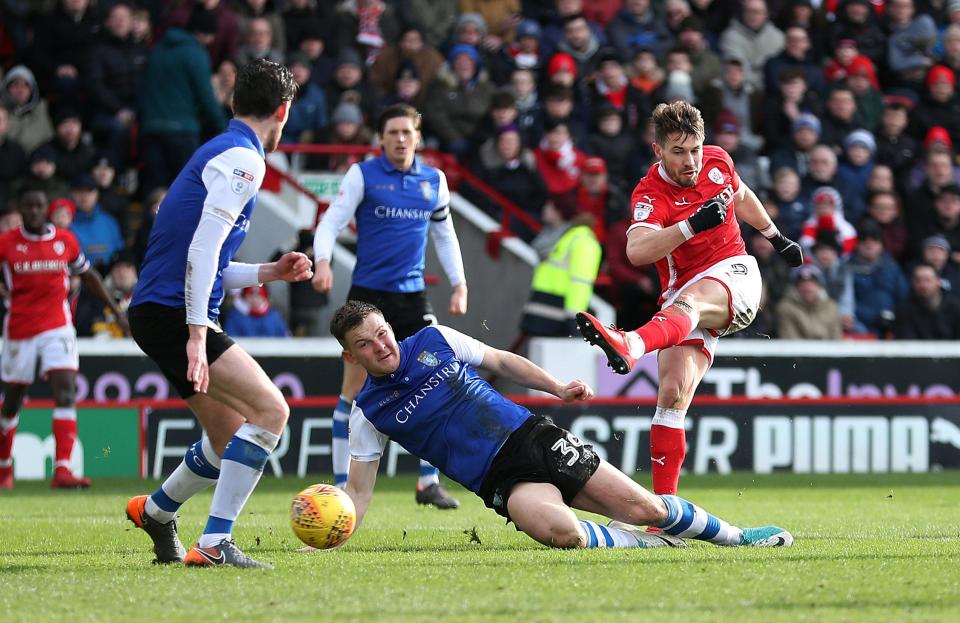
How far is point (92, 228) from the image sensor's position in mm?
15219

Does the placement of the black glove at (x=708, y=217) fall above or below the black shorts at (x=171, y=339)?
above

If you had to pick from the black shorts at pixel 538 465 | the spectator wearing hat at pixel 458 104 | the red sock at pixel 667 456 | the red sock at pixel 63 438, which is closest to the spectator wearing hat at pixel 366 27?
the spectator wearing hat at pixel 458 104

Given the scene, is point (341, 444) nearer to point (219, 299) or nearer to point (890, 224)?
point (219, 299)

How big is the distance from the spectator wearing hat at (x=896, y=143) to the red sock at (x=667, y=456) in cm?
1053

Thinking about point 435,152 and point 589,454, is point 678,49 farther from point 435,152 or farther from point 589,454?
point 589,454

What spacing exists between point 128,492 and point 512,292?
18.1 ft

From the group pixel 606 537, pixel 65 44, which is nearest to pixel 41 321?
pixel 65 44

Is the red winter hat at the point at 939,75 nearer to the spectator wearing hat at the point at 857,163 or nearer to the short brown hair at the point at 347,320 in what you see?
Answer: the spectator wearing hat at the point at 857,163

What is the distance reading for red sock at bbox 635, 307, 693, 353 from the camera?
24.9 feet

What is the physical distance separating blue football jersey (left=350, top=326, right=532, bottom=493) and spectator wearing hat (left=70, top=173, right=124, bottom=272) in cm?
826

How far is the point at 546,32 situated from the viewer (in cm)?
1841

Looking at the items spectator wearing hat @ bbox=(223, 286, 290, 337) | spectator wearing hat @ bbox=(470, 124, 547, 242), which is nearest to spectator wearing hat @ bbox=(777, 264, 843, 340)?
spectator wearing hat @ bbox=(470, 124, 547, 242)

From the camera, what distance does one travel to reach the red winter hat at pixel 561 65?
17.4 m

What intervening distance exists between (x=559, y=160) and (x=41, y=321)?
600cm
